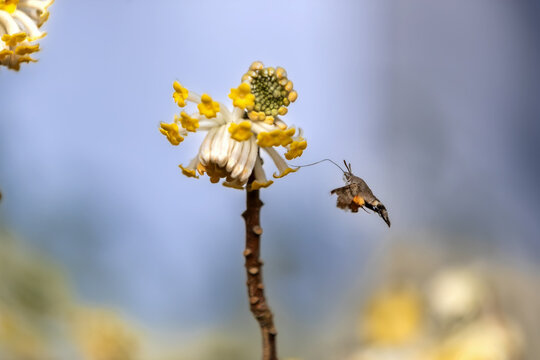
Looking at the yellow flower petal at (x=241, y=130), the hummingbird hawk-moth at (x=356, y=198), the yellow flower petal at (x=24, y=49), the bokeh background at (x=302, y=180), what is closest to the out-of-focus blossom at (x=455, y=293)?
the bokeh background at (x=302, y=180)

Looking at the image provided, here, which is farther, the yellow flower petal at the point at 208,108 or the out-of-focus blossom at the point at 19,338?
the out-of-focus blossom at the point at 19,338

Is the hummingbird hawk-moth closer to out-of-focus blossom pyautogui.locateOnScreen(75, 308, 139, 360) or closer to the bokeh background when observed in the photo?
the bokeh background

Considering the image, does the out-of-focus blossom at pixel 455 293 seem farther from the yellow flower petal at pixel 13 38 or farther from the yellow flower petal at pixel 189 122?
the yellow flower petal at pixel 13 38

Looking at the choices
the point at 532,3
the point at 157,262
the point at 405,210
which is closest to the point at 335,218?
the point at 405,210

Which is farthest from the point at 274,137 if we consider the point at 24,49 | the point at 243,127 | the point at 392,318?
the point at 392,318

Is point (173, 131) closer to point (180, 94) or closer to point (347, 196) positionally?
point (180, 94)

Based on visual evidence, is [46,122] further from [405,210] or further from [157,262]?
[405,210]
